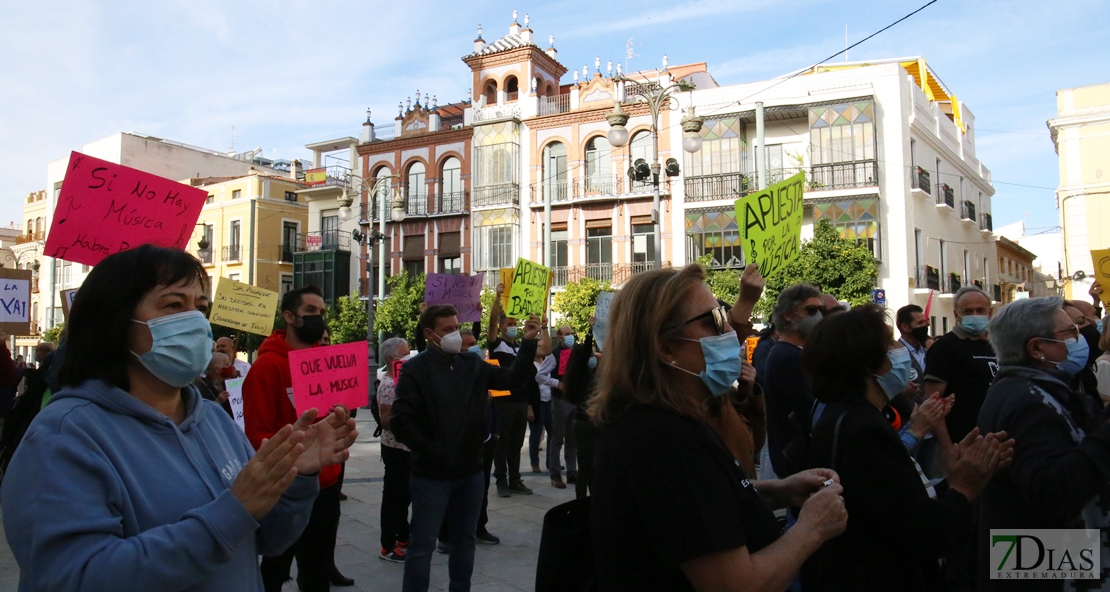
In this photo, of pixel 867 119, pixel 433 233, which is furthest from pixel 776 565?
pixel 433 233

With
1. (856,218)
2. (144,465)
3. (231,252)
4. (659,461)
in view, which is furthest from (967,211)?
(231,252)

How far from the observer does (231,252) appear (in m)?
42.0

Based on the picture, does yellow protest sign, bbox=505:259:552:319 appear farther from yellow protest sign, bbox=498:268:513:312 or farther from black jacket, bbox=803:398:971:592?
black jacket, bbox=803:398:971:592

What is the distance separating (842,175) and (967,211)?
974cm

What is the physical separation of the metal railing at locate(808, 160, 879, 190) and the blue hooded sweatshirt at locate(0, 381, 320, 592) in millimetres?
25806

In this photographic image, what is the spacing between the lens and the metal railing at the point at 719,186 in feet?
86.5

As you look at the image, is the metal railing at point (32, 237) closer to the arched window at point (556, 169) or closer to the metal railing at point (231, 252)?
the metal railing at point (231, 252)

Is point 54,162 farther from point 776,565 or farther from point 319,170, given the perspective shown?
point 776,565

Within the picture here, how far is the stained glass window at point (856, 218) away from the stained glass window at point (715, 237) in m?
2.88

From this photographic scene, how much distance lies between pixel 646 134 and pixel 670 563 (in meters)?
29.1

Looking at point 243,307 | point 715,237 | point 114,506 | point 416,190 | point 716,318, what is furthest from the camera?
point 416,190

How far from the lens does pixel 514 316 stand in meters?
10.1

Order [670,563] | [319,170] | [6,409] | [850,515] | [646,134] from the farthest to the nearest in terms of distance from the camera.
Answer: [319,170] → [646,134] → [6,409] → [850,515] → [670,563]

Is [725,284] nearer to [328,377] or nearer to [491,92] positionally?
[491,92]
